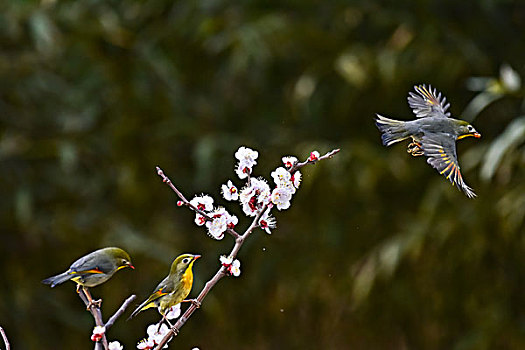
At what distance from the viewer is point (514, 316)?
1487 millimetres

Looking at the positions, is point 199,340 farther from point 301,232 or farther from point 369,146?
point 369,146

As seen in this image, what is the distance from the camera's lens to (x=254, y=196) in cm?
34

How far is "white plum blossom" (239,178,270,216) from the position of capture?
1.10 feet

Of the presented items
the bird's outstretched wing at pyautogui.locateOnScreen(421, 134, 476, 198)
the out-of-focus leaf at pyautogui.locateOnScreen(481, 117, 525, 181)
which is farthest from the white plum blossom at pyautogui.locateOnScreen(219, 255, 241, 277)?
the out-of-focus leaf at pyautogui.locateOnScreen(481, 117, 525, 181)

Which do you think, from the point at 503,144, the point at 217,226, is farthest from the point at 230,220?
the point at 503,144

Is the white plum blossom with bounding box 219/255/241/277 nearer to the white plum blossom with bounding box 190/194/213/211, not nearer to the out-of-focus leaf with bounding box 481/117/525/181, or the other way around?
the white plum blossom with bounding box 190/194/213/211

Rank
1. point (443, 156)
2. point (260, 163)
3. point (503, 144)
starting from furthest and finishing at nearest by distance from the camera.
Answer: point (260, 163) → point (503, 144) → point (443, 156)

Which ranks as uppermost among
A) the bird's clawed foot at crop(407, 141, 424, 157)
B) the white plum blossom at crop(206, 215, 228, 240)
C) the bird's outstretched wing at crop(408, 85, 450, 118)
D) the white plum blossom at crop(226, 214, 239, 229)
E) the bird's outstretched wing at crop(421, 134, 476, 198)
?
the white plum blossom at crop(226, 214, 239, 229)

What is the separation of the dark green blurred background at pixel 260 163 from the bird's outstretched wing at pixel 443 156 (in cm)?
118

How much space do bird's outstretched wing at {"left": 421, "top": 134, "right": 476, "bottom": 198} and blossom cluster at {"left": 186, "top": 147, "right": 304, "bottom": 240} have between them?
0.19 ft

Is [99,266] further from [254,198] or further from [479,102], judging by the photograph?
[479,102]

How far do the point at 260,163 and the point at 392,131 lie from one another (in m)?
1.31

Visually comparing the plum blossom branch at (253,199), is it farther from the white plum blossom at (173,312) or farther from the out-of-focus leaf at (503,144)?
the out-of-focus leaf at (503,144)

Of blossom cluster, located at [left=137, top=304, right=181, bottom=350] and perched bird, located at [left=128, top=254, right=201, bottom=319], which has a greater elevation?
blossom cluster, located at [left=137, top=304, right=181, bottom=350]
